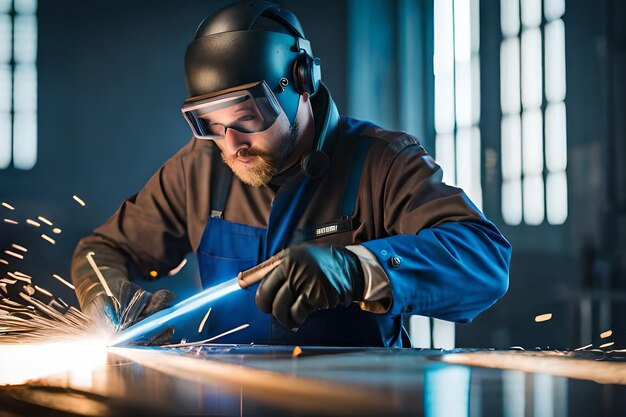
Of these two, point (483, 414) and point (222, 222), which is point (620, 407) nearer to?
point (483, 414)

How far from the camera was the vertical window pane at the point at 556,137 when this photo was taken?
11.5 feet

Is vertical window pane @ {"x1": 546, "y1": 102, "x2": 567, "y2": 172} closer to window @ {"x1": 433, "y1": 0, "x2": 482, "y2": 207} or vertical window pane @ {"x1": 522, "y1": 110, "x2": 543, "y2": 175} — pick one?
vertical window pane @ {"x1": 522, "y1": 110, "x2": 543, "y2": 175}

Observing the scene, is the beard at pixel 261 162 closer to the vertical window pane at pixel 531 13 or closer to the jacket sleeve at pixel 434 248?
the jacket sleeve at pixel 434 248

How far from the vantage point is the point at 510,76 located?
3.87 meters

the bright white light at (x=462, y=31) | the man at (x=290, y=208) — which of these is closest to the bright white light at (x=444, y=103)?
the bright white light at (x=462, y=31)

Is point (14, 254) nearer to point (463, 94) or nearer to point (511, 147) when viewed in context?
point (463, 94)

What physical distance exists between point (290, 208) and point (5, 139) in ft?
12.9

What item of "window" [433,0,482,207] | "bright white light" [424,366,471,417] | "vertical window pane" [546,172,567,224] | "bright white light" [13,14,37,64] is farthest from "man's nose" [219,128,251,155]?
"bright white light" [13,14,37,64]

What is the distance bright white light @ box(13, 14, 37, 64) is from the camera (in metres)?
5.30

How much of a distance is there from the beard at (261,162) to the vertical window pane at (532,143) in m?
2.09

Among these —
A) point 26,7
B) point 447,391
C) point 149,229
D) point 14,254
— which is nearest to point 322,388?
point 447,391

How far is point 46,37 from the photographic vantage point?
5320 mm

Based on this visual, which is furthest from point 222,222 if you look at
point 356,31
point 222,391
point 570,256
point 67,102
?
point 67,102

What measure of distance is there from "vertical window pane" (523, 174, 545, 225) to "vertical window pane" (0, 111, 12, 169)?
339 cm
